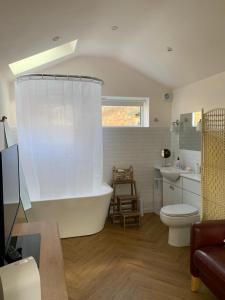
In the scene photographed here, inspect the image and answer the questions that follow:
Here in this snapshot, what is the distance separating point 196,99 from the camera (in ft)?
12.3

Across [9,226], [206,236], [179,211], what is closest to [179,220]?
[179,211]

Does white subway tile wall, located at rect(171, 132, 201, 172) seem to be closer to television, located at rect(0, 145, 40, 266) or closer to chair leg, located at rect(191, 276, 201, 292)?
chair leg, located at rect(191, 276, 201, 292)

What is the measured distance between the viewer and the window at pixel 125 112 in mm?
4340

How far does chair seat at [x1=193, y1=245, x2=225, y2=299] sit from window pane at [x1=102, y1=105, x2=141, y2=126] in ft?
8.81

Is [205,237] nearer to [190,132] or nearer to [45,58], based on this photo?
[190,132]

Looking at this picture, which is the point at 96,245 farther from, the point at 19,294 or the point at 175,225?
the point at 19,294

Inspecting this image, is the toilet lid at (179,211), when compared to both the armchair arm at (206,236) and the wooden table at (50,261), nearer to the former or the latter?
the armchair arm at (206,236)

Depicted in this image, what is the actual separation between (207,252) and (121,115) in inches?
112

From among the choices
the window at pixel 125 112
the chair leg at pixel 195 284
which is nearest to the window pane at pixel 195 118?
the window at pixel 125 112

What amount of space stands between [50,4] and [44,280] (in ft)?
6.09

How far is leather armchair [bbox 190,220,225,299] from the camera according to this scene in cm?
192

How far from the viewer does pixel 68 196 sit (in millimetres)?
3330

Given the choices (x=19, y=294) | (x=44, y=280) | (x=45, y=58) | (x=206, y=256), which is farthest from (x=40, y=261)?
(x=45, y=58)

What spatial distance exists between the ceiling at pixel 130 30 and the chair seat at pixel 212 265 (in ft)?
6.86
